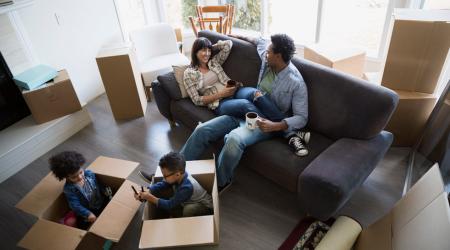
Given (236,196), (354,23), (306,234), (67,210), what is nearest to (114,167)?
(67,210)

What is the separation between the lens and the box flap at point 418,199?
1.21 m

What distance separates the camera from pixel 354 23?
3641mm

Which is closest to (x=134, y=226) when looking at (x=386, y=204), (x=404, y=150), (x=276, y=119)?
(x=276, y=119)

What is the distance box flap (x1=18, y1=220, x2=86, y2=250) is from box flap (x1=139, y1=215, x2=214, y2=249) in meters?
0.35

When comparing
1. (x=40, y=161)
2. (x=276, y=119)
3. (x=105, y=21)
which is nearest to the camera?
(x=276, y=119)

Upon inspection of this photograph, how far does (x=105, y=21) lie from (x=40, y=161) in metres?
1.77

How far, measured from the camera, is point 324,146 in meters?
2.10

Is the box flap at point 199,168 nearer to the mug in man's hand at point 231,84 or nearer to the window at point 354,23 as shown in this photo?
the mug in man's hand at point 231,84

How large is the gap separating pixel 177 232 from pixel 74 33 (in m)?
2.64

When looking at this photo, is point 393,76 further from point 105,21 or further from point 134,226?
point 105,21

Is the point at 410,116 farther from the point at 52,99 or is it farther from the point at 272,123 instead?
the point at 52,99

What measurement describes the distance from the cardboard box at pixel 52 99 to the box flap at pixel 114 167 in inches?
45.0

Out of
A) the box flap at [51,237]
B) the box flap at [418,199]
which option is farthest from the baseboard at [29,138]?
the box flap at [418,199]

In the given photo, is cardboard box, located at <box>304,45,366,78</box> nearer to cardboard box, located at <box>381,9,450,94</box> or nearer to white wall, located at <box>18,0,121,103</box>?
cardboard box, located at <box>381,9,450,94</box>
